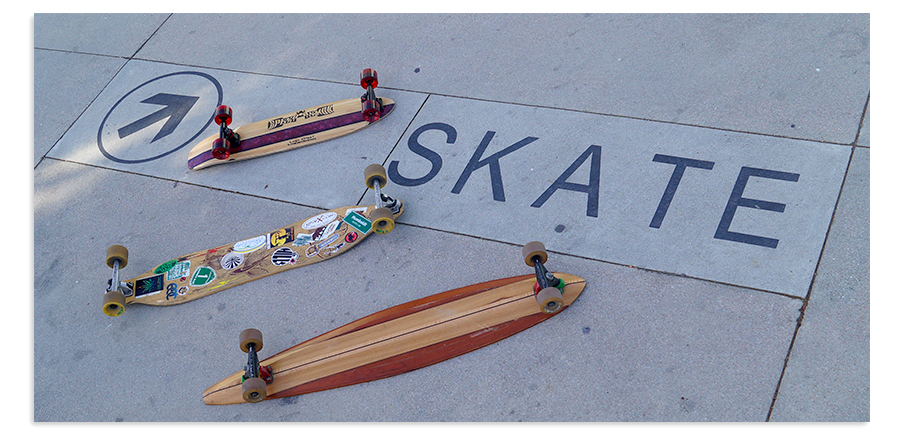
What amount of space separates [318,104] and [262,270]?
1718mm

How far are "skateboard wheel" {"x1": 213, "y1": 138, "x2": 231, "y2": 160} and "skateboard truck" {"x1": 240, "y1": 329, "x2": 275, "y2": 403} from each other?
1.84 m

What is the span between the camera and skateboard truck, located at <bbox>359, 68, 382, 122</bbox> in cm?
511

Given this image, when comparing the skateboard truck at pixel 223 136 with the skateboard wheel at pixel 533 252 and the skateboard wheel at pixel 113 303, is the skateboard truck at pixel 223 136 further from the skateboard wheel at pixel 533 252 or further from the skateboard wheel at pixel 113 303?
Answer: the skateboard wheel at pixel 533 252

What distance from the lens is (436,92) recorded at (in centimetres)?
545

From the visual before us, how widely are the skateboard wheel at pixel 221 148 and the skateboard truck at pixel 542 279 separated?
2619mm

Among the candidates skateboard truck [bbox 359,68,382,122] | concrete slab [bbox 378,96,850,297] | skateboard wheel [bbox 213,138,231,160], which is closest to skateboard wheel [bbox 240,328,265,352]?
concrete slab [bbox 378,96,850,297]

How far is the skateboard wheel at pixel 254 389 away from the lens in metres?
3.67

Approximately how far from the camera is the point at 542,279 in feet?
12.7

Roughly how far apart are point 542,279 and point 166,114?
3.81 meters

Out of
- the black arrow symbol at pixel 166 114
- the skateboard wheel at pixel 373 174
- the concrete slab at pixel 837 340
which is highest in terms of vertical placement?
the black arrow symbol at pixel 166 114

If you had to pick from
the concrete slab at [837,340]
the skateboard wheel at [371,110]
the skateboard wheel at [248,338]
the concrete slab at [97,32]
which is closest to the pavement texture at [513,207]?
the concrete slab at [837,340]

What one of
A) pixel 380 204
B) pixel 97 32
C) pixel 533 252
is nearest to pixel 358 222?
pixel 380 204

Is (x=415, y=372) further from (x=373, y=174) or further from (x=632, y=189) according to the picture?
(x=632, y=189)

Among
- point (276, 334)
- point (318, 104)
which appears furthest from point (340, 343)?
point (318, 104)
